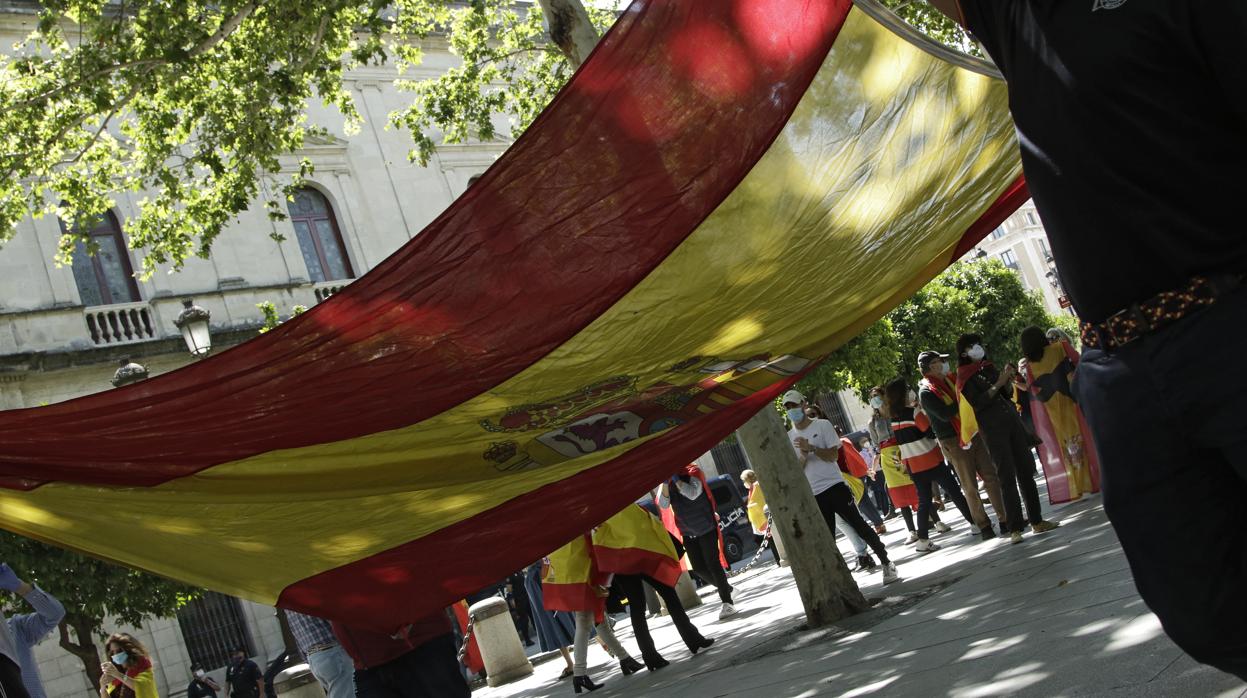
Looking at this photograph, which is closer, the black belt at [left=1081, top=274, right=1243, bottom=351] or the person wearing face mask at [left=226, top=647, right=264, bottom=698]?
the black belt at [left=1081, top=274, right=1243, bottom=351]

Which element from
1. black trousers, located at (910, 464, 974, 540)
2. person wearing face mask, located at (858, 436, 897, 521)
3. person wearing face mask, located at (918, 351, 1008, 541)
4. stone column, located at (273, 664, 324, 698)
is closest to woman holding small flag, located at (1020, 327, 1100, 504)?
person wearing face mask, located at (918, 351, 1008, 541)

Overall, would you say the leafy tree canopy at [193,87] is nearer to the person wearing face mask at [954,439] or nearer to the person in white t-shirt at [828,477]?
the person wearing face mask at [954,439]

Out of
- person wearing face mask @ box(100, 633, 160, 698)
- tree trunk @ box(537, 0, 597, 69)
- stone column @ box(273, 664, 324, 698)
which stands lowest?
stone column @ box(273, 664, 324, 698)

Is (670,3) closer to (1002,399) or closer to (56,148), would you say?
(1002,399)

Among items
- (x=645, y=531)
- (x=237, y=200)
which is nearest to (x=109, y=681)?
(x=645, y=531)

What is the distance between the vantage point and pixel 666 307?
442 centimetres

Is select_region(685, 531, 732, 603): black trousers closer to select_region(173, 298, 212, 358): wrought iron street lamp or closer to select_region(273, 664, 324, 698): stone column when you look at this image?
select_region(273, 664, 324, 698): stone column

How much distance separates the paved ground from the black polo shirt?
1.94 meters

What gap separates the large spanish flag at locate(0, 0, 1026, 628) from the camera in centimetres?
388

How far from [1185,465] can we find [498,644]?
1245cm

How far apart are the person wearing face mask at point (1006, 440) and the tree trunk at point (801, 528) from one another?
1.59 m

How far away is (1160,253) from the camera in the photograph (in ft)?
7.46

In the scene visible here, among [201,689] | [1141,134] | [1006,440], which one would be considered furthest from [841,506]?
[201,689]

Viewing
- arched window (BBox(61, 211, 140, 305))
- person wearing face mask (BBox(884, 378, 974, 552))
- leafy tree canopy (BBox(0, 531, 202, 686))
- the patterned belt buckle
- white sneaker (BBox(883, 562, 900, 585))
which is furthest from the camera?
arched window (BBox(61, 211, 140, 305))
